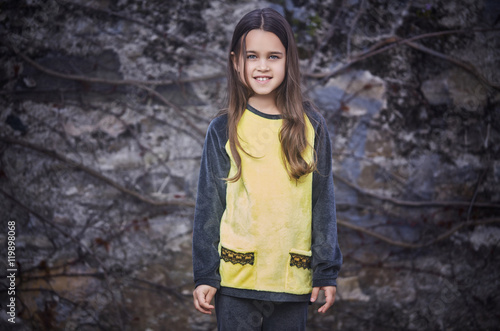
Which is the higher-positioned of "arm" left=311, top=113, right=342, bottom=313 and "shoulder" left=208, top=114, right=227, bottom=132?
"shoulder" left=208, top=114, right=227, bottom=132

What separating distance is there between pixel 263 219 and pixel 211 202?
7.2 inches

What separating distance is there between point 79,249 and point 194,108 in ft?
3.27

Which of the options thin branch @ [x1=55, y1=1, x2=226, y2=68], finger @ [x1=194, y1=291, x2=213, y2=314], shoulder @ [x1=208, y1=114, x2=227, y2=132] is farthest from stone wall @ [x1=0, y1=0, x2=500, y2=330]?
finger @ [x1=194, y1=291, x2=213, y2=314]

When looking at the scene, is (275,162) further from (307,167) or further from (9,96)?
(9,96)

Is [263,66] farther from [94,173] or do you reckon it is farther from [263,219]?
[94,173]

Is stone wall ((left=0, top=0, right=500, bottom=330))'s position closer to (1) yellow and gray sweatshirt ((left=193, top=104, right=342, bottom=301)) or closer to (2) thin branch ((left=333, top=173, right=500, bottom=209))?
(2) thin branch ((left=333, top=173, right=500, bottom=209))

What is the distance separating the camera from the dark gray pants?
123 centimetres

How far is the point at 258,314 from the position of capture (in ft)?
4.11

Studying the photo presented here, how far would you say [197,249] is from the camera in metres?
1.26

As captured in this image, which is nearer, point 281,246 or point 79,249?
point 281,246

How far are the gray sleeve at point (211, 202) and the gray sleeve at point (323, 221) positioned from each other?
0.29 m

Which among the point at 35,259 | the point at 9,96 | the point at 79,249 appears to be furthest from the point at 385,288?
the point at 9,96

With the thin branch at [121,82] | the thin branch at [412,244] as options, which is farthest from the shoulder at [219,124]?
the thin branch at [412,244]

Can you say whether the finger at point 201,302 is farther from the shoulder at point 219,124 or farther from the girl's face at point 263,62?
the girl's face at point 263,62
